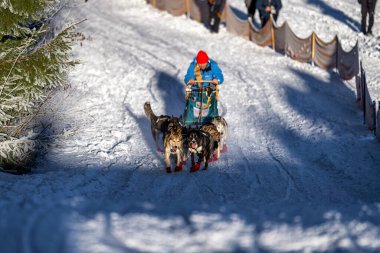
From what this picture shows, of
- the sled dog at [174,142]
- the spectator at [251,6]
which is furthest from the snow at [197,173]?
the spectator at [251,6]

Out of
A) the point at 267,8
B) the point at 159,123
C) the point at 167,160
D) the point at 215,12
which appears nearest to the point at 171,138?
the point at 167,160

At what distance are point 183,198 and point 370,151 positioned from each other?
167 inches

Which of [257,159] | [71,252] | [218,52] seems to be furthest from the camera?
[218,52]

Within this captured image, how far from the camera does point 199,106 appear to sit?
Answer: 10773mm

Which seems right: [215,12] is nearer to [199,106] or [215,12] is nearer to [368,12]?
[368,12]

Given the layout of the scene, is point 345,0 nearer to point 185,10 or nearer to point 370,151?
point 185,10

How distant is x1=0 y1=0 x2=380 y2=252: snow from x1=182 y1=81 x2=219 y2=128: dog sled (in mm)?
871

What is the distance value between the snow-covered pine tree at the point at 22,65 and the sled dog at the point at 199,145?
257 centimetres

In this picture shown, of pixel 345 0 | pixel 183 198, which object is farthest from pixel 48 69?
pixel 345 0

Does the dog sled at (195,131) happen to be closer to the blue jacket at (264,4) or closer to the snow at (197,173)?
the snow at (197,173)

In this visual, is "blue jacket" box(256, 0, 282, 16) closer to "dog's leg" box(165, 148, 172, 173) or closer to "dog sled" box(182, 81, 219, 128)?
"dog sled" box(182, 81, 219, 128)

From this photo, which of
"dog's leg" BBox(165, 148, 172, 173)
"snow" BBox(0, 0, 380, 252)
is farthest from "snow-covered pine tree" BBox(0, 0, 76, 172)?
"dog's leg" BBox(165, 148, 172, 173)

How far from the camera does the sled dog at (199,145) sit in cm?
941

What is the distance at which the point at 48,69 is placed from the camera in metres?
Result: 9.63
